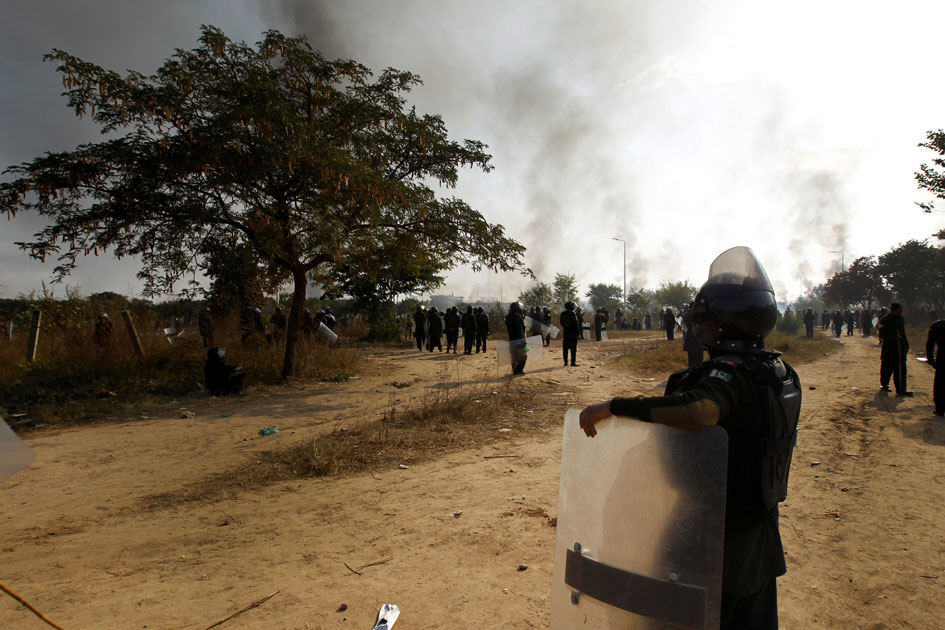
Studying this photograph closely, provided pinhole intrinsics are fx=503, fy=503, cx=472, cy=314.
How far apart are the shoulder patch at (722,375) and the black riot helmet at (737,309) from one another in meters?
0.22

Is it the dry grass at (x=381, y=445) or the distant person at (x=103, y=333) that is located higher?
the distant person at (x=103, y=333)

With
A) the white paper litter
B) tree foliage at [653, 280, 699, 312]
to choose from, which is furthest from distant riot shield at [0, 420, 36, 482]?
tree foliage at [653, 280, 699, 312]

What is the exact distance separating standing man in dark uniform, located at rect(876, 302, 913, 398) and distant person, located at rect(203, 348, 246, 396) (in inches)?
469

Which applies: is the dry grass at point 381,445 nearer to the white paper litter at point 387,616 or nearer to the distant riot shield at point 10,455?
the white paper litter at point 387,616

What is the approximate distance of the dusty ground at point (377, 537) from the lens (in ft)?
8.73

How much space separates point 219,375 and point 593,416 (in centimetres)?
941

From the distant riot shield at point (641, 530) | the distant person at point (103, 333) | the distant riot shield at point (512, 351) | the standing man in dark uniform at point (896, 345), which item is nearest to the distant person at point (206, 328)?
the distant person at point (103, 333)

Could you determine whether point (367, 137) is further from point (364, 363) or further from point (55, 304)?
point (55, 304)

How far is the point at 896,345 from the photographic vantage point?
29.4ft

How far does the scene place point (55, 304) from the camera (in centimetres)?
1360

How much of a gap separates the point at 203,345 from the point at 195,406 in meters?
3.88

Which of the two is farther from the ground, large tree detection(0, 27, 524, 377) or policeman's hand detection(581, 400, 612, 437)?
large tree detection(0, 27, 524, 377)

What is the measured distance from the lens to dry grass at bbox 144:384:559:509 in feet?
15.7

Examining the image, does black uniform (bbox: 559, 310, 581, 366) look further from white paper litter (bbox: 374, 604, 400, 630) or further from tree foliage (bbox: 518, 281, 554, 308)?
tree foliage (bbox: 518, 281, 554, 308)
